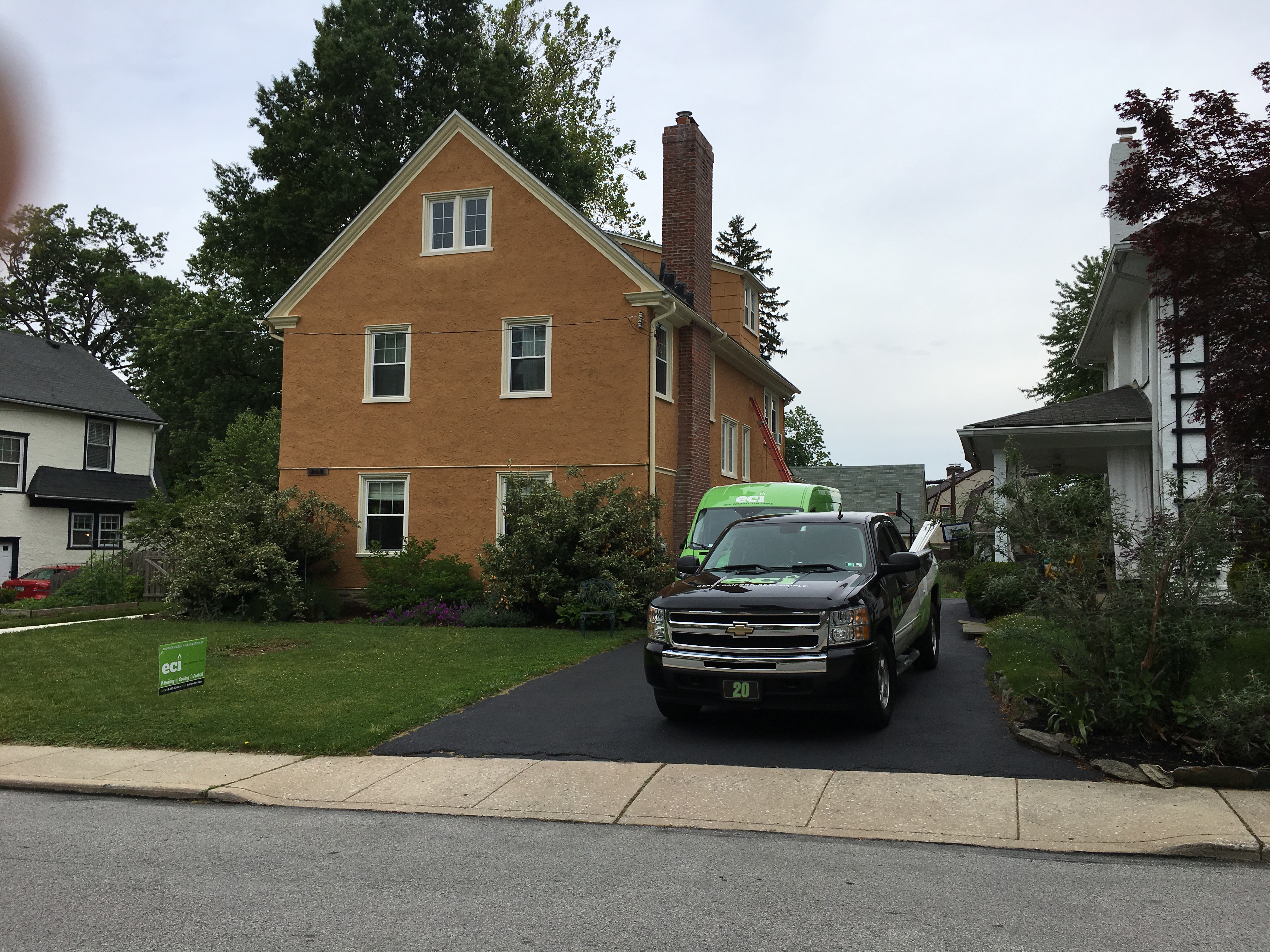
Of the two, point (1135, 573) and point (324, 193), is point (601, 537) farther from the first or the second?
point (324, 193)

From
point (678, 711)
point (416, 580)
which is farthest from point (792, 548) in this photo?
point (416, 580)

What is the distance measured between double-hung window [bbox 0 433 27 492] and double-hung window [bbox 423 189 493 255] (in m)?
18.1

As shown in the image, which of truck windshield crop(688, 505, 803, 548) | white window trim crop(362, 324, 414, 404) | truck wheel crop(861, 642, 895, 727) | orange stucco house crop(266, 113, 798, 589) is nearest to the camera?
truck wheel crop(861, 642, 895, 727)

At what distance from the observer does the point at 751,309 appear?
89.6 ft

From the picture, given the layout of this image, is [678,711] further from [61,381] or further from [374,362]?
[61,381]

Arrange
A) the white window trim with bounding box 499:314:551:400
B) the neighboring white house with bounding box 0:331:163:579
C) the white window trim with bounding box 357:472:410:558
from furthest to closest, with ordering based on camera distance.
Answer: the neighboring white house with bounding box 0:331:163:579
the white window trim with bounding box 357:472:410:558
the white window trim with bounding box 499:314:551:400

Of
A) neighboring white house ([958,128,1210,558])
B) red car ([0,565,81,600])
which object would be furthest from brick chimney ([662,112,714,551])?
red car ([0,565,81,600])

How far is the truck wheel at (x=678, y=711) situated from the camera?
9.27 meters

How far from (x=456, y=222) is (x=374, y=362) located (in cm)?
339

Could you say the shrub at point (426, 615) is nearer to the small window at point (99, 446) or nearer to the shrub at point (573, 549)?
the shrub at point (573, 549)

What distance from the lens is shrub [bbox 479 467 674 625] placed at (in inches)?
674

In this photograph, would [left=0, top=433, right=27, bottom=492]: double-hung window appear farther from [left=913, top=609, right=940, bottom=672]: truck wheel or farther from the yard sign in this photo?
[left=913, top=609, right=940, bottom=672]: truck wheel

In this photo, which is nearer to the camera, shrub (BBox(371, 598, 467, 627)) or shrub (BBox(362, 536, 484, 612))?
shrub (BBox(371, 598, 467, 627))

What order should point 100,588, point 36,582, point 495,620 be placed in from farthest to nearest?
point 36,582
point 100,588
point 495,620
